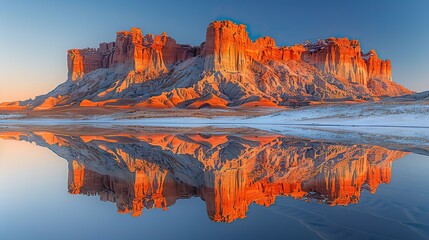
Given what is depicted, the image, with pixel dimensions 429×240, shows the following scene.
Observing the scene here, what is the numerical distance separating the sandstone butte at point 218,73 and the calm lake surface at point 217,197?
70.2m

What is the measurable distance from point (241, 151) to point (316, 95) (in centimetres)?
9393

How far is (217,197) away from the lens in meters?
6.69

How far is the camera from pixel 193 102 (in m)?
85.0

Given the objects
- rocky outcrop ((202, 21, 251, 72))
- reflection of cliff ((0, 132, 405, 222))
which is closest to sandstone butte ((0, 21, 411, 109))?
rocky outcrop ((202, 21, 251, 72))

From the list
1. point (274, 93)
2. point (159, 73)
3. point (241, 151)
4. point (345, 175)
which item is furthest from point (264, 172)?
point (159, 73)

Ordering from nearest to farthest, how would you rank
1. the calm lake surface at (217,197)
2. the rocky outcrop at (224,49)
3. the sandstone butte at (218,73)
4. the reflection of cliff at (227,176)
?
the calm lake surface at (217,197) → the reflection of cliff at (227,176) → the sandstone butte at (218,73) → the rocky outcrop at (224,49)

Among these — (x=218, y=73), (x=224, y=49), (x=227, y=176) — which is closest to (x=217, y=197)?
(x=227, y=176)

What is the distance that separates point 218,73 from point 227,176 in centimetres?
9357

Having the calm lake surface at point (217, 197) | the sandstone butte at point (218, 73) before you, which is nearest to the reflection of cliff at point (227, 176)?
the calm lake surface at point (217, 197)

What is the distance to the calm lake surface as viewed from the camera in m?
4.93

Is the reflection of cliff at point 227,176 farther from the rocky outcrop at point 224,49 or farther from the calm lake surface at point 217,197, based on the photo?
the rocky outcrop at point 224,49

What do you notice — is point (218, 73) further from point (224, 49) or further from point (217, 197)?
point (217, 197)

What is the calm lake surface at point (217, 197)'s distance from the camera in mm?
4934

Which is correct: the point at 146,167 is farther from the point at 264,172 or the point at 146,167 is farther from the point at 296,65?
the point at 296,65
